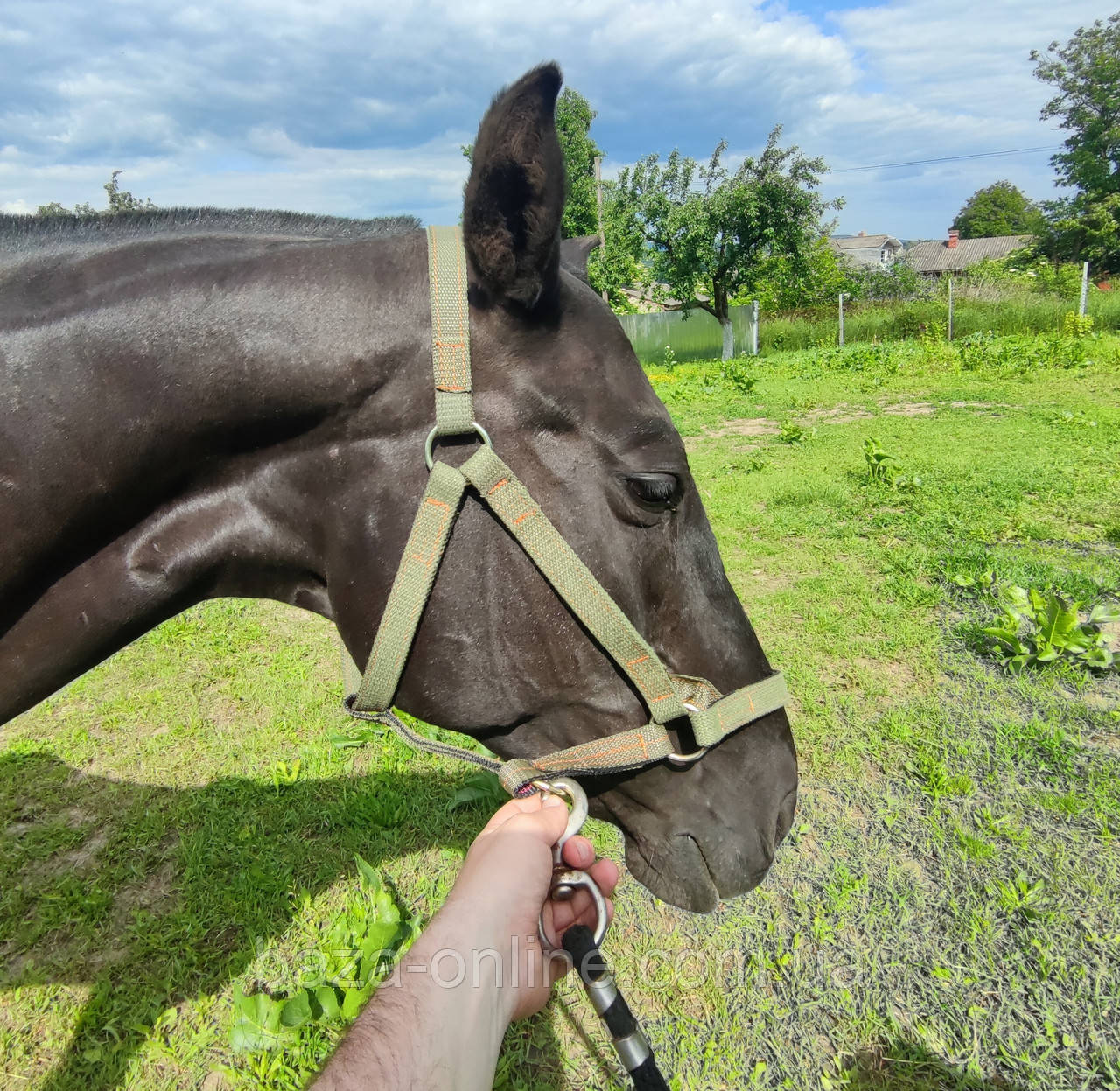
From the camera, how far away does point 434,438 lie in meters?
1.44

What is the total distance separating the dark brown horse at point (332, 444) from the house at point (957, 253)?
68.9m

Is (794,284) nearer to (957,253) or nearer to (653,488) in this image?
(653,488)

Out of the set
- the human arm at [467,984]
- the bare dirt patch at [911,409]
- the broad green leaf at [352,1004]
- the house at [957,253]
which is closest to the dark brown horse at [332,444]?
the human arm at [467,984]

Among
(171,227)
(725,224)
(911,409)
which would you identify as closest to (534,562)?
(171,227)

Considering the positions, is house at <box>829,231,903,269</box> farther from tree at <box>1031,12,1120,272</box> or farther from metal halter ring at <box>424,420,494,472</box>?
metal halter ring at <box>424,420,494,472</box>

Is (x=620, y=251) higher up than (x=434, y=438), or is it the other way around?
(x=620, y=251)

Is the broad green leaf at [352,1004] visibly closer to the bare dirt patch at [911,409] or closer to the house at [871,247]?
Result: the bare dirt patch at [911,409]

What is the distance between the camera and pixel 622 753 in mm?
1578

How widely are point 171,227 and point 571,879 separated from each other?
5.55ft

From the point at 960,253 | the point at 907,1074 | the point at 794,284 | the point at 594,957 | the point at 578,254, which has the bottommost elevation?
the point at 907,1074

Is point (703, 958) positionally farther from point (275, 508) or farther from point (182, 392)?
point (182, 392)

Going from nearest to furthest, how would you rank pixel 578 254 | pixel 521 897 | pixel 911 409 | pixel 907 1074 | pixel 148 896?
pixel 521 897 → pixel 907 1074 → pixel 578 254 → pixel 148 896 → pixel 911 409

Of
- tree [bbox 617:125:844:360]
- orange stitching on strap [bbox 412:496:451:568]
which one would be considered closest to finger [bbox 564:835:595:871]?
orange stitching on strap [bbox 412:496:451:568]

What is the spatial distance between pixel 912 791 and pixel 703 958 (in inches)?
50.7
